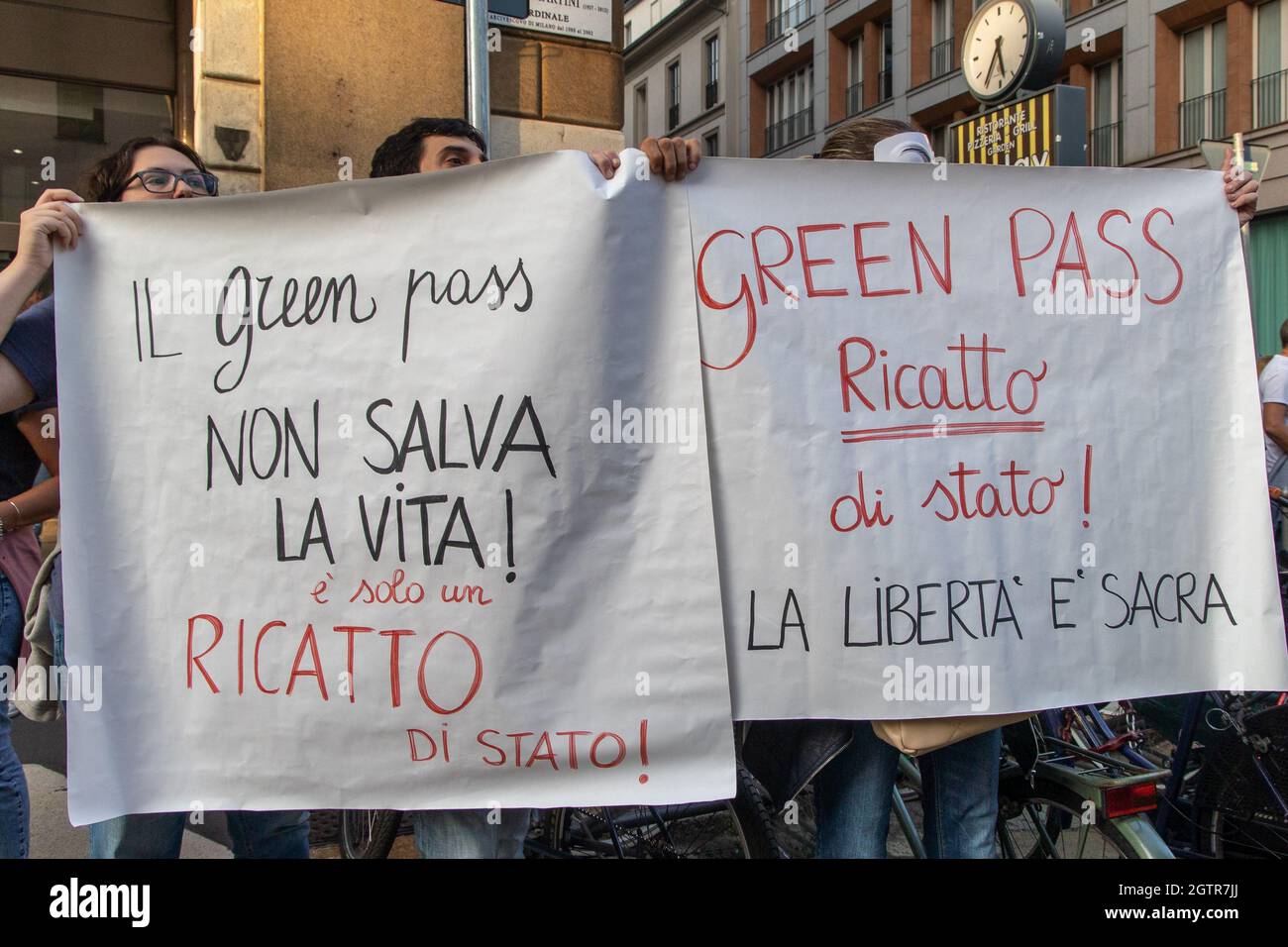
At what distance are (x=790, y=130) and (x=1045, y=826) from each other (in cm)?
2760

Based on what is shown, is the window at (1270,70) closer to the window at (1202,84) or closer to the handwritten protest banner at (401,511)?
the window at (1202,84)

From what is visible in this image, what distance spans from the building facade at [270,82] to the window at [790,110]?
2177 centimetres

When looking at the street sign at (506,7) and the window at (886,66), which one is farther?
the window at (886,66)

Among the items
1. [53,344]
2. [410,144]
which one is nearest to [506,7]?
[410,144]

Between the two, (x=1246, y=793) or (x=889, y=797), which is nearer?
(x=889, y=797)

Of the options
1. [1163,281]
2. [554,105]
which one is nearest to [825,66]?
[554,105]

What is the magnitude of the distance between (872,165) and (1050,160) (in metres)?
4.67

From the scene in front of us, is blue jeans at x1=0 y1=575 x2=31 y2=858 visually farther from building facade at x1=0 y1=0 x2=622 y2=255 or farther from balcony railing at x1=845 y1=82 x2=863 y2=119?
balcony railing at x1=845 y1=82 x2=863 y2=119

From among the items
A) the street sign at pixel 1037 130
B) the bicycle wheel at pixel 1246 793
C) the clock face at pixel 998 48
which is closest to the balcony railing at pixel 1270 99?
the clock face at pixel 998 48

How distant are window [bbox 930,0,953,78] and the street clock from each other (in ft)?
48.7

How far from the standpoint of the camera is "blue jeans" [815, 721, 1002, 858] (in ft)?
7.27

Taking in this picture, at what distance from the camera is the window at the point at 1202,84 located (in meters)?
17.0

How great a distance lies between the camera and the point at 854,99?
25.5 m

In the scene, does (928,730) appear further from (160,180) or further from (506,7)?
(506,7)
